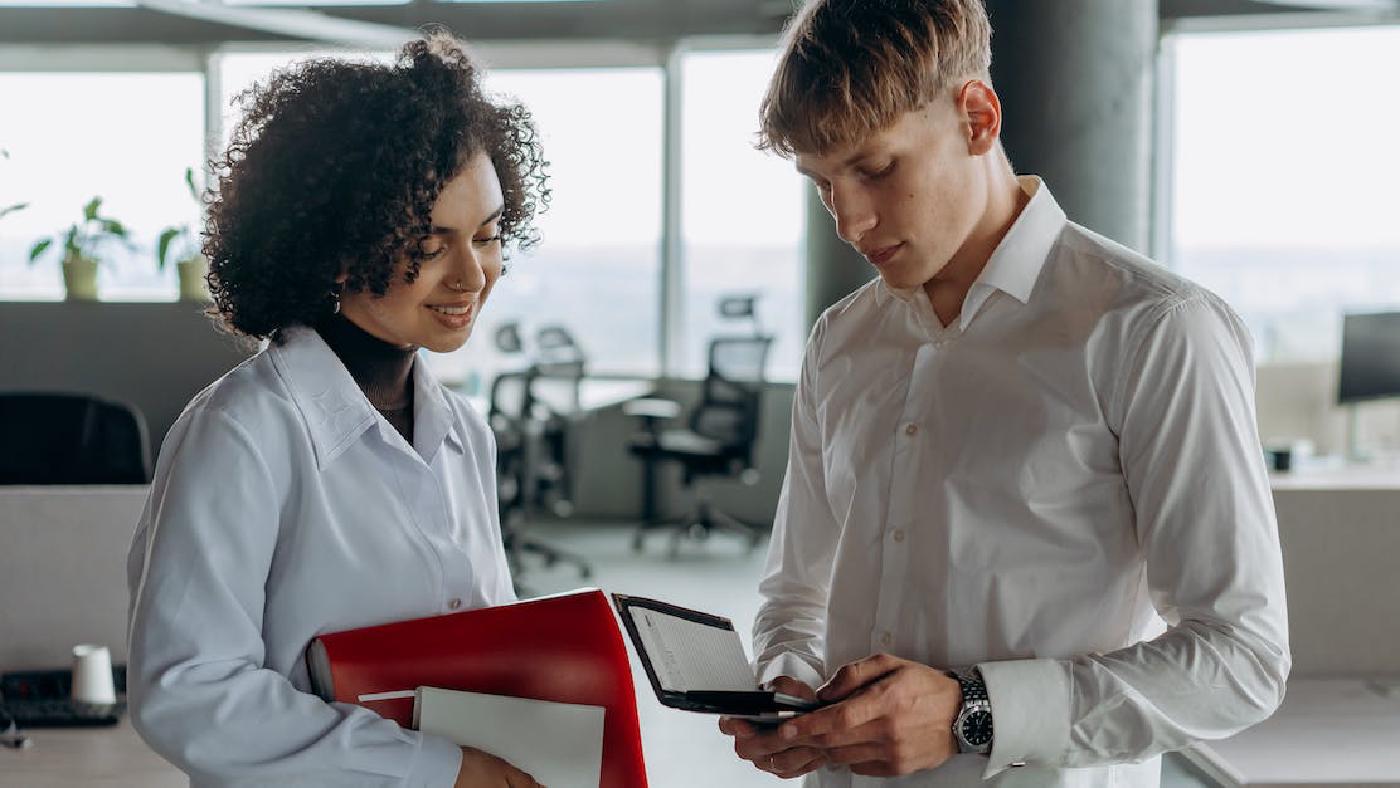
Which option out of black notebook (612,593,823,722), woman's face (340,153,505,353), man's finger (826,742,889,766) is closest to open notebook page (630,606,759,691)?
black notebook (612,593,823,722)

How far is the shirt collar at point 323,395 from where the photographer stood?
1.19m

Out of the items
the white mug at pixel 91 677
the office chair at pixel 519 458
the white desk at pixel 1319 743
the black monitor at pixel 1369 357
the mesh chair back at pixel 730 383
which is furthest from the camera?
the mesh chair back at pixel 730 383

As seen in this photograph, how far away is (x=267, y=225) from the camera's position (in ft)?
4.10

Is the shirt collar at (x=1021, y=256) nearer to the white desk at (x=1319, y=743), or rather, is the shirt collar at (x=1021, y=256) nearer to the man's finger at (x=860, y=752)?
the man's finger at (x=860, y=752)

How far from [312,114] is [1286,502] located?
2.23 metres

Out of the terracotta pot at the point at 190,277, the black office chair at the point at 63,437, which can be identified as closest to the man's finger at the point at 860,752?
the black office chair at the point at 63,437

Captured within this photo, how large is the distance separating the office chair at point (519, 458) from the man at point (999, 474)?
15.1 ft

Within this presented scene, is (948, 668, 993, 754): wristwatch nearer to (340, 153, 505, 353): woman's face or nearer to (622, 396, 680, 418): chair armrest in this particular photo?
(340, 153, 505, 353): woman's face

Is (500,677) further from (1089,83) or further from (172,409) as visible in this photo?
(172,409)

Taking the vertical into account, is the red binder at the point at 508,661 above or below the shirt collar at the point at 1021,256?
below

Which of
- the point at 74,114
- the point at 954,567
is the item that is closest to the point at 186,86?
the point at 74,114

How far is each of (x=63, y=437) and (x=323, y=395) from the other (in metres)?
3.15

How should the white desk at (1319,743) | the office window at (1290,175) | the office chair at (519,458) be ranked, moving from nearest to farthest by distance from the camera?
1. the white desk at (1319,743)
2. the office chair at (519,458)
3. the office window at (1290,175)

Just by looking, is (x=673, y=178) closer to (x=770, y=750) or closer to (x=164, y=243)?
(x=164, y=243)
